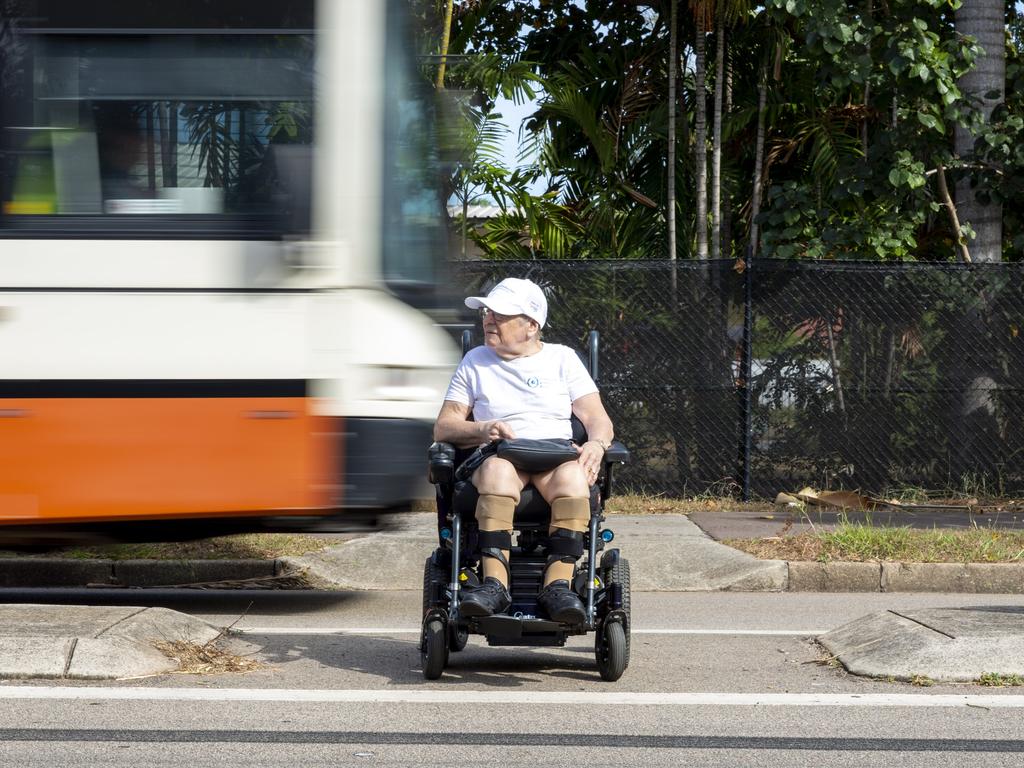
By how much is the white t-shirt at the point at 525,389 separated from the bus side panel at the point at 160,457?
973mm

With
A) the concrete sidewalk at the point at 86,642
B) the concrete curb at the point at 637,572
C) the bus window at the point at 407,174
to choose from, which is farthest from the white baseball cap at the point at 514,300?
the concrete curb at the point at 637,572

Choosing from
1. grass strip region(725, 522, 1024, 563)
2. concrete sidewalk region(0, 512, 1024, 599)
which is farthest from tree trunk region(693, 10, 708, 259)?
concrete sidewalk region(0, 512, 1024, 599)

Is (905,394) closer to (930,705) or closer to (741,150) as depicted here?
(741,150)

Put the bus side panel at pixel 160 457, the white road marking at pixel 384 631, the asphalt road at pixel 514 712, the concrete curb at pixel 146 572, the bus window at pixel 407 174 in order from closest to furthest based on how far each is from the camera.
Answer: the asphalt road at pixel 514 712, the bus side panel at pixel 160 457, the white road marking at pixel 384 631, the bus window at pixel 407 174, the concrete curb at pixel 146 572

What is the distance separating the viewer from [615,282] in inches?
447

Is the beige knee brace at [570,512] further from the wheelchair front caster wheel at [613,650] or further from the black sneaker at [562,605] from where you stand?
the wheelchair front caster wheel at [613,650]

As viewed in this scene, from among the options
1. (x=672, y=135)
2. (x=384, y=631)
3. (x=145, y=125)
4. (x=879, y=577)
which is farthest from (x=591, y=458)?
(x=672, y=135)

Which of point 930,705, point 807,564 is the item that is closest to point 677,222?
point 807,564

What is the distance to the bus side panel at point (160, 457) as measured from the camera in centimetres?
652

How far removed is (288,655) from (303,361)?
1.39 metres

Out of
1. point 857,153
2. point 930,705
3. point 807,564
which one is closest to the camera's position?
point 930,705

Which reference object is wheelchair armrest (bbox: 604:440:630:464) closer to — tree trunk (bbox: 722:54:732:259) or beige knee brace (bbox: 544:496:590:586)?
beige knee brace (bbox: 544:496:590:586)

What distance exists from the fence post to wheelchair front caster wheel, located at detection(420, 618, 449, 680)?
6.30m

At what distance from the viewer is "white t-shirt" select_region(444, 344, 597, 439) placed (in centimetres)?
585
